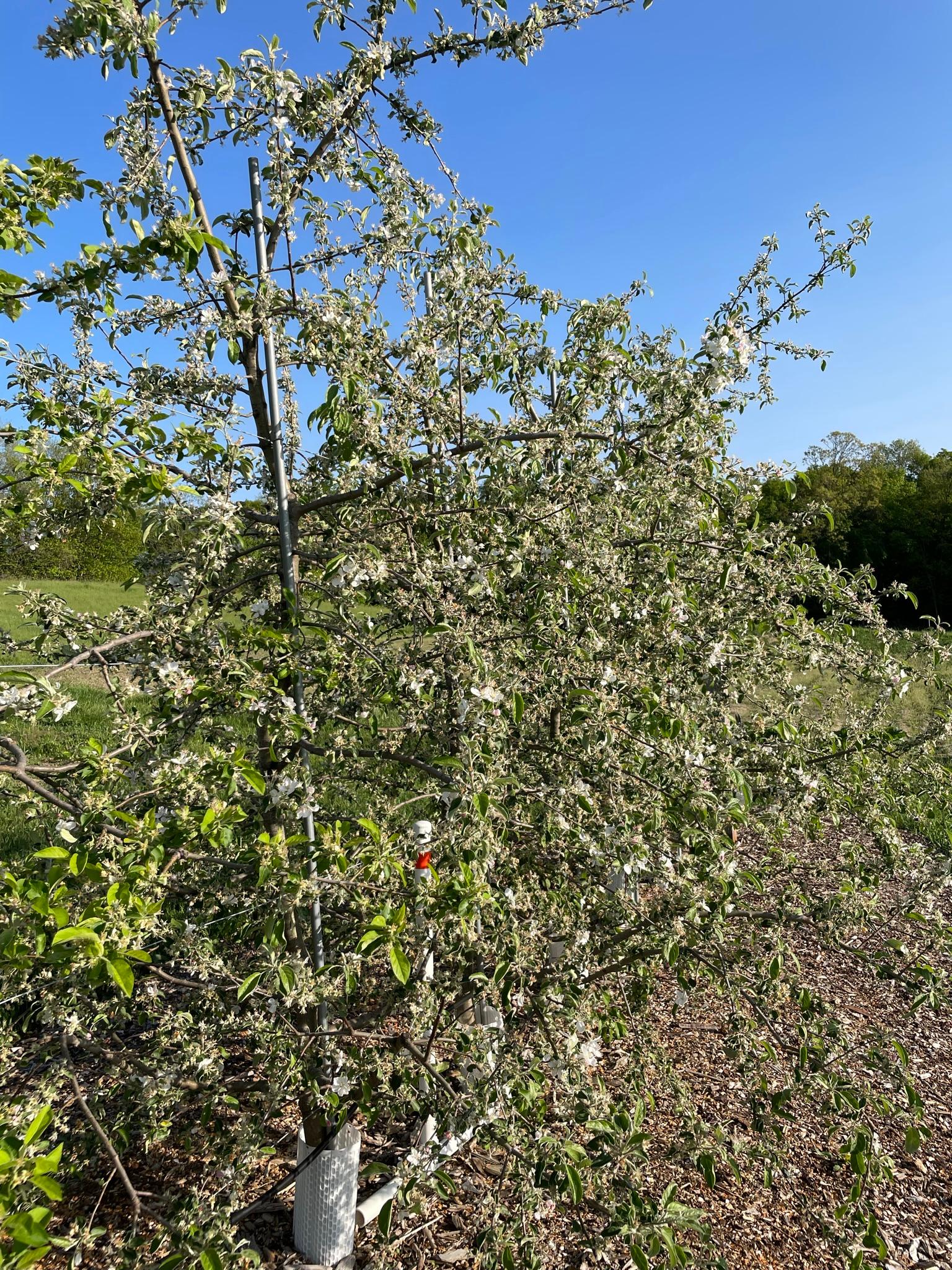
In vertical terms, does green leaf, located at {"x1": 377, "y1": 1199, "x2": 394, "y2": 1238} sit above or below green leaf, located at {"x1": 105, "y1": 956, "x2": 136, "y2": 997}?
below

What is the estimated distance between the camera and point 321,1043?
2305 millimetres

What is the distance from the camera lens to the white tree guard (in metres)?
2.55

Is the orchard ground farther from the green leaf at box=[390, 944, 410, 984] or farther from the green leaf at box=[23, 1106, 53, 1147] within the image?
the green leaf at box=[23, 1106, 53, 1147]

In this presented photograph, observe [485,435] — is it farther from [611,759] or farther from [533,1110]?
[533,1110]

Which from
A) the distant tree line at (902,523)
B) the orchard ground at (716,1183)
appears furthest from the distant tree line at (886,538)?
the orchard ground at (716,1183)

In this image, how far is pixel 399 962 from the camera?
1593 mm

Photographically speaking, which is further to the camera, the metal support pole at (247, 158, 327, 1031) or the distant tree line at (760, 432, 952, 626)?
the distant tree line at (760, 432, 952, 626)

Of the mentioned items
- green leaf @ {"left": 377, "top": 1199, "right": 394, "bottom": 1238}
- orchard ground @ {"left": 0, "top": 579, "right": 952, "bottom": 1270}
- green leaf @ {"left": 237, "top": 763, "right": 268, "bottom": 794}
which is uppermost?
green leaf @ {"left": 237, "top": 763, "right": 268, "bottom": 794}

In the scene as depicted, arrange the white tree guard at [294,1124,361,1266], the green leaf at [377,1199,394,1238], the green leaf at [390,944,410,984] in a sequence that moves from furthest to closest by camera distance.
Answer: the white tree guard at [294,1124,361,1266], the green leaf at [377,1199,394,1238], the green leaf at [390,944,410,984]

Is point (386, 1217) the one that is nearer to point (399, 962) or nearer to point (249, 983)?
Answer: point (249, 983)

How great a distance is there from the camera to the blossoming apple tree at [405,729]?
1.84 meters

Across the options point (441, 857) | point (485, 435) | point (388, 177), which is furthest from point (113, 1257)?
point (388, 177)

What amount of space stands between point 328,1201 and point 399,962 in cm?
161

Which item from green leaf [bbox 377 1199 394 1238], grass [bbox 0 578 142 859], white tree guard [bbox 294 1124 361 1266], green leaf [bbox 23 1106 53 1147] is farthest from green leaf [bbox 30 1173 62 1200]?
white tree guard [bbox 294 1124 361 1266]
